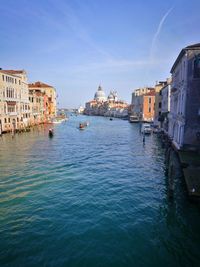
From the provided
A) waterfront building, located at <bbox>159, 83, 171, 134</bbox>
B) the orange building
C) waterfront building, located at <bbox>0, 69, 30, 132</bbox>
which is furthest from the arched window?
the orange building

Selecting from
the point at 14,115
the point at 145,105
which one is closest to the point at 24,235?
the point at 14,115

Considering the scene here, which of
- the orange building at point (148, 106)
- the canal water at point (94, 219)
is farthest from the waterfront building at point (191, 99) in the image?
the orange building at point (148, 106)

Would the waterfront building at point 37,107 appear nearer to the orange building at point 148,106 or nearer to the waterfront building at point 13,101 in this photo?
the waterfront building at point 13,101

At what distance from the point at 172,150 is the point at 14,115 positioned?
34.3 meters

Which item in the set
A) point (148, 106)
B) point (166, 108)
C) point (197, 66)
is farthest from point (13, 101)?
point (148, 106)

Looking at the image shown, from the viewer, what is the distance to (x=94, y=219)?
1068 centimetres

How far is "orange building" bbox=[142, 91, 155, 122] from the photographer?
272 ft

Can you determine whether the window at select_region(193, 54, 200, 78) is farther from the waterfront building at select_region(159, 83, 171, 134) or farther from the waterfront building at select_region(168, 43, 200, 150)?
the waterfront building at select_region(159, 83, 171, 134)

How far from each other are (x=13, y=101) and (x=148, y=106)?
5336cm

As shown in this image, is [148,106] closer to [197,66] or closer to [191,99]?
[191,99]

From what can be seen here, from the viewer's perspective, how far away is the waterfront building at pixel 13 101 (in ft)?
136

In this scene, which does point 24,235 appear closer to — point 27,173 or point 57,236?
point 57,236

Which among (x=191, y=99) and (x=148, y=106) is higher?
(x=148, y=106)

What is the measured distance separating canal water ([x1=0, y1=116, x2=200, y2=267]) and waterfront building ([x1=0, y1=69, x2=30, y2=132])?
25767 millimetres
